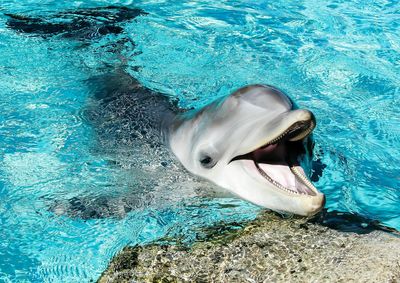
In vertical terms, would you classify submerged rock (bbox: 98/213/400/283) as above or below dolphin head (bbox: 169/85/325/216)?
below

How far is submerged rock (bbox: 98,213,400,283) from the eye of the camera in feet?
12.9

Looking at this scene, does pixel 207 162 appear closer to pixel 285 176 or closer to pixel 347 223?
pixel 285 176

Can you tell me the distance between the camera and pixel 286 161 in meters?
4.65

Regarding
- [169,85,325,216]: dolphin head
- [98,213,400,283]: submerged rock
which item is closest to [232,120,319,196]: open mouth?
[169,85,325,216]: dolphin head

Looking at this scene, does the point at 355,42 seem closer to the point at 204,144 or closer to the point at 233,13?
the point at 233,13

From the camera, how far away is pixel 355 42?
10.2m

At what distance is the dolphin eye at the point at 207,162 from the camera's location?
5277 millimetres

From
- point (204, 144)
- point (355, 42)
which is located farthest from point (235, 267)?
point (355, 42)

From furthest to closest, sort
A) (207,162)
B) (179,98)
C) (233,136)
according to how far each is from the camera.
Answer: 1. (179,98)
2. (207,162)
3. (233,136)

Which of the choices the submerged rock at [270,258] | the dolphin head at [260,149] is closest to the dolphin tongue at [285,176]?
the dolphin head at [260,149]

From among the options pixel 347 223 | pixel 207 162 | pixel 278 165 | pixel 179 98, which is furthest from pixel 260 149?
pixel 179 98

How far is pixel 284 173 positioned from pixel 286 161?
105 millimetres

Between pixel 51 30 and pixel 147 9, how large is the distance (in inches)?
90.4

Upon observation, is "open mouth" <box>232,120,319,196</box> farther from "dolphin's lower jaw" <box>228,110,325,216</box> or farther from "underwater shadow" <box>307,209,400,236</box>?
→ "underwater shadow" <box>307,209,400,236</box>
